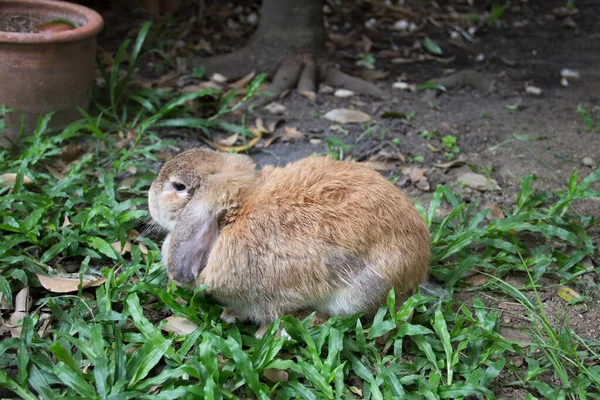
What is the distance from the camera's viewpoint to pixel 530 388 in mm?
3139

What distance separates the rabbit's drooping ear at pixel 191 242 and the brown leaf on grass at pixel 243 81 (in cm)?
299

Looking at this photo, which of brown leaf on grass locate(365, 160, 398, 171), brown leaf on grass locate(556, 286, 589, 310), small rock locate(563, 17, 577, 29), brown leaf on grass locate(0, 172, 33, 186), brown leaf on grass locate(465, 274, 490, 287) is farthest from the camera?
small rock locate(563, 17, 577, 29)

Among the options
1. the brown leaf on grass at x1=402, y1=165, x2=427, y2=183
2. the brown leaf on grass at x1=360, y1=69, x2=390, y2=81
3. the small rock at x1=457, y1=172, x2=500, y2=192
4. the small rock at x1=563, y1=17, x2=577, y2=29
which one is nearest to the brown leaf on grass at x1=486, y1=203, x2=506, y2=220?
the small rock at x1=457, y1=172, x2=500, y2=192

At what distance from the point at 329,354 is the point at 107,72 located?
155 inches

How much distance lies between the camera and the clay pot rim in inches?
177

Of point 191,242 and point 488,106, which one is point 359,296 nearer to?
point 191,242

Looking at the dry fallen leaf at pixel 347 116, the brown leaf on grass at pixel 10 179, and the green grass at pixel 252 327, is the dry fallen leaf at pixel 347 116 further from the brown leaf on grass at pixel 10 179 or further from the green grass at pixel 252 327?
the brown leaf on grass at pixel 10 179

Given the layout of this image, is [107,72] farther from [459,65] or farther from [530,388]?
[530,388]

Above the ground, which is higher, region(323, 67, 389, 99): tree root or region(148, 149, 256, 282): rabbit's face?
region(148, 149, 256, 282): rabbit's face

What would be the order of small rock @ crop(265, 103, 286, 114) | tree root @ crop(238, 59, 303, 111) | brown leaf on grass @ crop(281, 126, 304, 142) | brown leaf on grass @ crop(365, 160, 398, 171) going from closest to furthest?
brown leaf on grass @ crop(365, 160, 398, 171) → brown leaf on grass @ crop(281, 126, 304, 142) → small rock @ crop(265, 103, 286, 114) → tree root @ crop(238, 59, 303, 111)

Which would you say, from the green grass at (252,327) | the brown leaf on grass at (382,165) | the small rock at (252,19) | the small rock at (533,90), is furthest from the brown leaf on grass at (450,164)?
the small rock at (252,19)

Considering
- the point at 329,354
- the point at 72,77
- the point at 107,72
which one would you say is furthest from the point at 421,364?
the point at 107,72

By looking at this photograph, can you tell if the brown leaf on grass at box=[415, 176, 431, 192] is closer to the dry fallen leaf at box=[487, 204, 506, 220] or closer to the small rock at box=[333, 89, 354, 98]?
the dry fallen leaf at box=[487, 204, 506, 220]

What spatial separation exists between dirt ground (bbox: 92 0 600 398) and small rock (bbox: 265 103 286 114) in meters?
0.05
